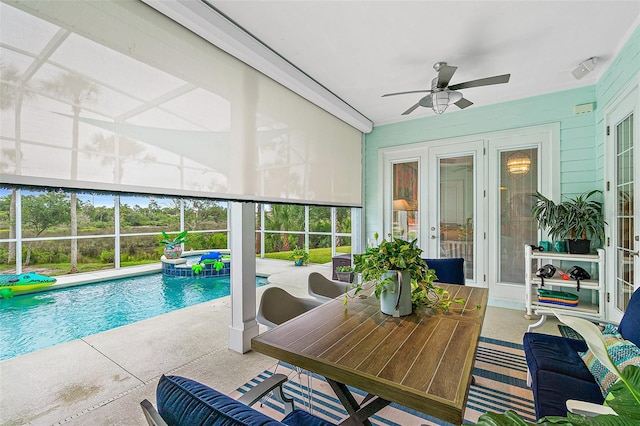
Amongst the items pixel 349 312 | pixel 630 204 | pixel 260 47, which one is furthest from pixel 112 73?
pixel 630 204

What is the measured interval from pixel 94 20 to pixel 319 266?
662cm

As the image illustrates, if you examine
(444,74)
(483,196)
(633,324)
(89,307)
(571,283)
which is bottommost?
(89,307)

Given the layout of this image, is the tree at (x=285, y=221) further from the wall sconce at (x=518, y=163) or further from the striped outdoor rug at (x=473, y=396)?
the striped outdoor rug at (x=473, y=396)

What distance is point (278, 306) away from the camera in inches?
88.6

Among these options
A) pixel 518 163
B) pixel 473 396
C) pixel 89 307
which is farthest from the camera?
pixel 89 307

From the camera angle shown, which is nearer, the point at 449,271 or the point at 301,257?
the point at 449,271

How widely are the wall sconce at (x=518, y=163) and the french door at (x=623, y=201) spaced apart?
88cm

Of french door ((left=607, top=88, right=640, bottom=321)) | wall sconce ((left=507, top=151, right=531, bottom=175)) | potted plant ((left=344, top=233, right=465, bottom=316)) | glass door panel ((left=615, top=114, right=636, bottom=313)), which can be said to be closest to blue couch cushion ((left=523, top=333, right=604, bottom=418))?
potted plant ((left=344, top=233, right=465, bottom=316))

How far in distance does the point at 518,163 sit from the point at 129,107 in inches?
176

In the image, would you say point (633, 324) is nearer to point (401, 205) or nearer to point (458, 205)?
point (458, 205)

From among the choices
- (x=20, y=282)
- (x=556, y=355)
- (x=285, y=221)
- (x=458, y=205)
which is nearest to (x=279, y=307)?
(x=556, y=355)

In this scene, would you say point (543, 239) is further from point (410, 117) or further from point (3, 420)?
point (3, 420)

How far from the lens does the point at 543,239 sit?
12.7ft

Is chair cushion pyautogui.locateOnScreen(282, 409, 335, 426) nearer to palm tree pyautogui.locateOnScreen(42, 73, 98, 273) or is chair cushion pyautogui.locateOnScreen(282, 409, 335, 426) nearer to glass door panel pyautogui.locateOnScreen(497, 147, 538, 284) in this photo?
palm tree pyautogui.locateOnScreen(42, 73, 98, 273)
